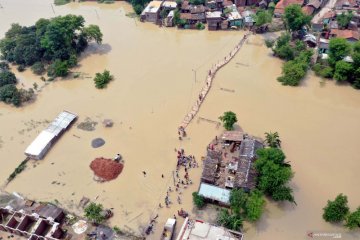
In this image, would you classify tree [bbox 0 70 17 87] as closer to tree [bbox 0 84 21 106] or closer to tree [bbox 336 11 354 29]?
tree [bbox 0 84 21 106]

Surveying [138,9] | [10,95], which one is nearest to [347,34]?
[138,9]

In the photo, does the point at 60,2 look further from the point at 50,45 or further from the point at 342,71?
the point at 342,71

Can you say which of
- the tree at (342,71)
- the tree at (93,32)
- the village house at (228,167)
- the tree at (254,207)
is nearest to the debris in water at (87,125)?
the village house at (228,167)

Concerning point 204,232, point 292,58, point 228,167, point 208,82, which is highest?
point 292,58

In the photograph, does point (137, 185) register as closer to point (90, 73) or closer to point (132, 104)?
point (132, 104)

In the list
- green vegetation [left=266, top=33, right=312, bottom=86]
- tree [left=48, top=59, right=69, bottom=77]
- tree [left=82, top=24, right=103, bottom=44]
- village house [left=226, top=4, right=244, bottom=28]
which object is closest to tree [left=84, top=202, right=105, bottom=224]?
tree [left=48, top=59, right=69, bottom=77]

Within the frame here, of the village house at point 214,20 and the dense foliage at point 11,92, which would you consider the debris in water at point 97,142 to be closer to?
the dense foliage at point 11,92
